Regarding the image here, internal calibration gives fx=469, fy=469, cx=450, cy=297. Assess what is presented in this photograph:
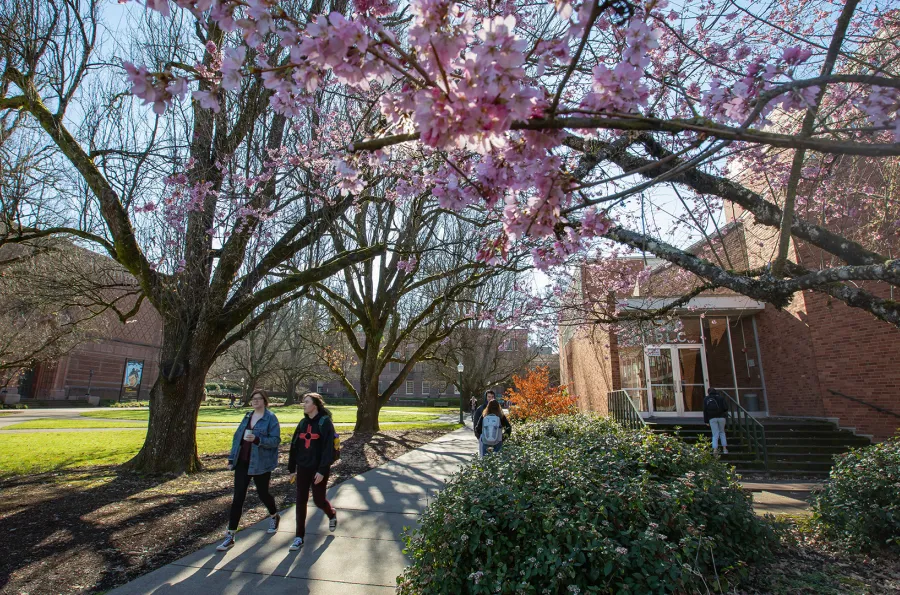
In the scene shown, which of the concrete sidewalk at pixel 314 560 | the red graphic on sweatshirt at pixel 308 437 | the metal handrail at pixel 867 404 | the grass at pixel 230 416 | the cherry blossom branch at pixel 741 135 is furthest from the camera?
the grass at pixel 230 416

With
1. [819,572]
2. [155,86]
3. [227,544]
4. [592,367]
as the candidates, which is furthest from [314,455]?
[592,367]

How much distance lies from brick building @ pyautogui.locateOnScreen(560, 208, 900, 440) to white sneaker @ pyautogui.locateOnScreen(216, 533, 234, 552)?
8.89 meters

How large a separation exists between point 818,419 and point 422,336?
1444 cm

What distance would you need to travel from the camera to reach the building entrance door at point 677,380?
15.0m

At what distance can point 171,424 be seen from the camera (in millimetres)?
8414

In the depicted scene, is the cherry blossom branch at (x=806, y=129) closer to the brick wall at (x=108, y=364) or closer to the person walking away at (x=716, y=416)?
the person walking away at (x=716, y=416)

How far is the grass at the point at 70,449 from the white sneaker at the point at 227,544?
7.42 metres

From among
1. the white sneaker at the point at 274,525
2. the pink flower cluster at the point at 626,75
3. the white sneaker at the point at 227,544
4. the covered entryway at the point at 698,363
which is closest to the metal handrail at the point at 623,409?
the covered entryway at the point at 698,363

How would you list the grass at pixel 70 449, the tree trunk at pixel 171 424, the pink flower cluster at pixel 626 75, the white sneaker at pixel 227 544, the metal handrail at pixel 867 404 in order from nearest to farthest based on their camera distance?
the pink flower cluster at pixel 626 75, the white sneaker at pixel 227 544, the tree trunk at pixel 171 424, the grass at pixel 70 449, the metal handrail at pixel 867 404

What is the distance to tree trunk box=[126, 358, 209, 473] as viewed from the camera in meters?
8.32

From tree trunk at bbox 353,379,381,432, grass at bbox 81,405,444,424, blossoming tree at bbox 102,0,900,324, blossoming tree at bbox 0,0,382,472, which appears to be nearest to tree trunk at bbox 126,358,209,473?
blossoming tree at bbox 0,0,382,472

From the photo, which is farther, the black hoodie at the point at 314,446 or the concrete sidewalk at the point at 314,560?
the black hoodie at the point at 314,446

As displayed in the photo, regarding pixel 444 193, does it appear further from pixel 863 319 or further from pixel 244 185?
pixel 863 319

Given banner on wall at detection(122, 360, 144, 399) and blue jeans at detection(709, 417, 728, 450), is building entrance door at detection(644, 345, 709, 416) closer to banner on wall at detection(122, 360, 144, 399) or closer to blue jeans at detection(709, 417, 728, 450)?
blue jeans at detection(709, 417, 728, 450)
